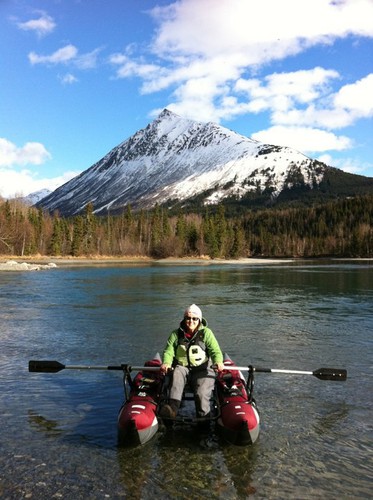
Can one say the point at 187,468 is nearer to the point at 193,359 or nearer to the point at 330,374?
the point at 193,359

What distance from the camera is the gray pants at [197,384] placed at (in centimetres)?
961

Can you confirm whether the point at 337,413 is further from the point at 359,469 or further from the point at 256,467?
the point at 256,467

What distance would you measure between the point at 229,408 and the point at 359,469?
8.52 feet

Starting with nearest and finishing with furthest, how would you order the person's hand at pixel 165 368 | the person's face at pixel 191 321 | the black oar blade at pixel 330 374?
1. the person's hand at pixel 165 368
2. the person's face at pixel 191 321
3. the black oar blade at pixel 330 374

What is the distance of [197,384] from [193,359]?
25.6 inches

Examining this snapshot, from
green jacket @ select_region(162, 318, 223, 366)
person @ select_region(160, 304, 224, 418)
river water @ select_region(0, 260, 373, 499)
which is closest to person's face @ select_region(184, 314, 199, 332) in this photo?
person @ select_region(160, 304, 224, 418)

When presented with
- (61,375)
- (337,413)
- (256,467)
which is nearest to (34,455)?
(256,467)

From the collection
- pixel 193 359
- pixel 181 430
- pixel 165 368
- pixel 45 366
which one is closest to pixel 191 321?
pixel 193 359

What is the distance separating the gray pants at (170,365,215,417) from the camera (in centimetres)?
961

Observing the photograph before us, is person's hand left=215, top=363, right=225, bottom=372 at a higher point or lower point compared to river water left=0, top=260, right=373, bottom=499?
higher

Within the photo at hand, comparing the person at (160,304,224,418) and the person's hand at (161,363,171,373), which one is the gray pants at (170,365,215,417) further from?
the person's hand at (161,363,171,373)

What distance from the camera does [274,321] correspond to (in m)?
25.4

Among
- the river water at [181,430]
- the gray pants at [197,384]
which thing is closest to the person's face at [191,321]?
the gray pants at [197,384]

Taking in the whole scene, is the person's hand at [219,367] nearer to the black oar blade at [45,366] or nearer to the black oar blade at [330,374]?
the black oar blade at [330,374]
